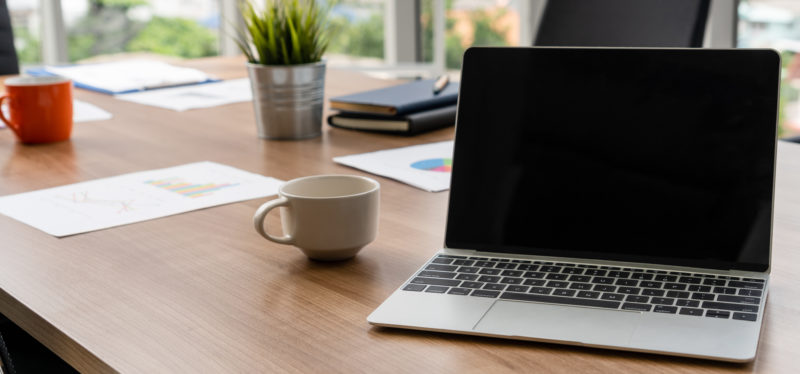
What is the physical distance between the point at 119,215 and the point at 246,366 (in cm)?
45

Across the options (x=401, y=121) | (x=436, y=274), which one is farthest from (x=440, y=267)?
(x=401, y=121)

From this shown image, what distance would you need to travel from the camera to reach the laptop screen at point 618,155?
2.19ft

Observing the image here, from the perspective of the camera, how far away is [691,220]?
0.67 m

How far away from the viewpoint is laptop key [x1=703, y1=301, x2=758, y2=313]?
586 mm

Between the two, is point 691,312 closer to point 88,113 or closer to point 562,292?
point 562,292

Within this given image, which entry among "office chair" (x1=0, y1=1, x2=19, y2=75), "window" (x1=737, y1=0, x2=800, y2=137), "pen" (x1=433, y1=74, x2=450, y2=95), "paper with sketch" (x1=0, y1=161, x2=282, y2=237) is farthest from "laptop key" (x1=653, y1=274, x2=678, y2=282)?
"window" (x1=737, y1=0, x2=800, y2=137)

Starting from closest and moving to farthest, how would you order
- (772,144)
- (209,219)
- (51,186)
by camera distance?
1. (772,144)
2. (209,219)
3. (51,186)

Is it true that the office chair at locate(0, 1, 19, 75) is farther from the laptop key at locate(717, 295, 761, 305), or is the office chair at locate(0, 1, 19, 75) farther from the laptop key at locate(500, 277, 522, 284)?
the laptop key at locate(717, 295, 761, 305)

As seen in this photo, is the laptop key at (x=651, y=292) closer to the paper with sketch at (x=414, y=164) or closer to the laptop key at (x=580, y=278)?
the laptop key at (x=580, y=278)

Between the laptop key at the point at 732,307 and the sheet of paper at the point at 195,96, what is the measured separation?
1.25 m

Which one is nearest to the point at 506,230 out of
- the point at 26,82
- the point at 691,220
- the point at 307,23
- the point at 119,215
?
the point at 691,220

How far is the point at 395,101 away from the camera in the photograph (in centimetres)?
137

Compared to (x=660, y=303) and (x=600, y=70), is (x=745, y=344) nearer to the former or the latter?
(x=660, y=303)

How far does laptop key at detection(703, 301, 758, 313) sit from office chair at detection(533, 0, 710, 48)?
100cm
